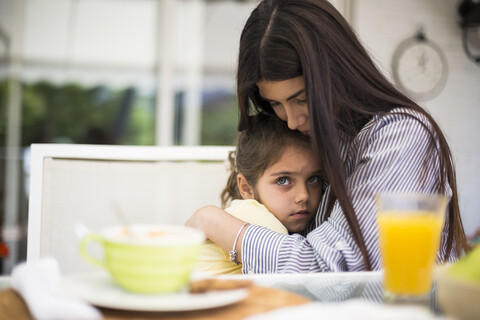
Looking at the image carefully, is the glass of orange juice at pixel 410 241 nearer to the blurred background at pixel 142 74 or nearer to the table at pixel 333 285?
the table at pixel 333 285

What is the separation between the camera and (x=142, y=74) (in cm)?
500

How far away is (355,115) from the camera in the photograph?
55.1 inches

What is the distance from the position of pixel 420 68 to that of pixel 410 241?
461 centimetres

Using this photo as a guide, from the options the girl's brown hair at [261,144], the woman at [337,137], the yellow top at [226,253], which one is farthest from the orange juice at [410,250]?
the girl's brown hair at [261,144]

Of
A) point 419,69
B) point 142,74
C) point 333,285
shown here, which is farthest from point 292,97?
point 419,69

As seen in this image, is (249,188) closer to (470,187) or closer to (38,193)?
(38,193)

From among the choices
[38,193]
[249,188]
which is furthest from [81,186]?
[249,188]

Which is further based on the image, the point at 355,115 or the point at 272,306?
the point at 355,115

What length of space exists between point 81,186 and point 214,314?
126 cm

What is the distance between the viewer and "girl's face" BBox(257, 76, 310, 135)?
141cm

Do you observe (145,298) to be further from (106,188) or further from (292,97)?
(106,188)

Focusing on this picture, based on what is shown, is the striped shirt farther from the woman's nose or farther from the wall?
the wall

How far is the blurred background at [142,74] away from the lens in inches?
188

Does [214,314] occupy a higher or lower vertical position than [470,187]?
higher
